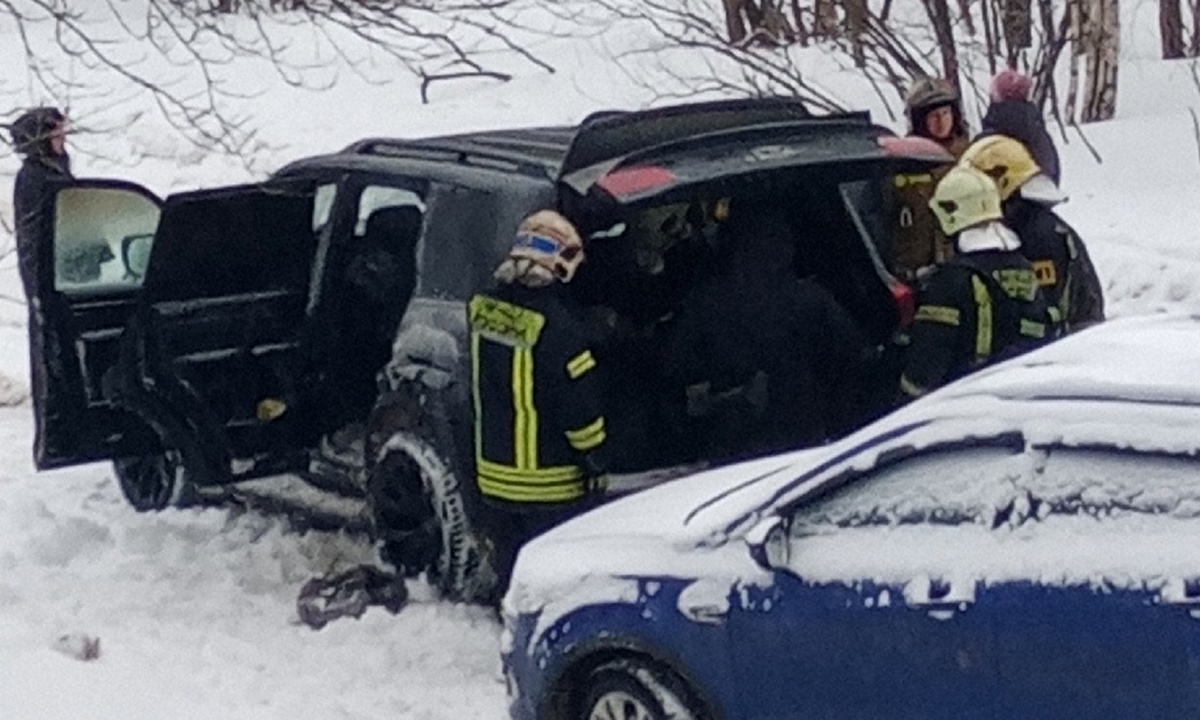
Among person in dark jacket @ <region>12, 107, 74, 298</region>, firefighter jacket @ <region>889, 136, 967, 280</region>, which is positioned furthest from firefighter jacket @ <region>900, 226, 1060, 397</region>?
person in dark jacket @ <region>12, 107, 74, 298</region>

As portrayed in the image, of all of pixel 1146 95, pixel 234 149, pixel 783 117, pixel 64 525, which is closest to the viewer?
pixel 783 117

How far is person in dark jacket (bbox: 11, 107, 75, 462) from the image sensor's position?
8641 millimetres

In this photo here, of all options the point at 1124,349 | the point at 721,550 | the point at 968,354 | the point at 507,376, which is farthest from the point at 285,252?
the point at 1124,349

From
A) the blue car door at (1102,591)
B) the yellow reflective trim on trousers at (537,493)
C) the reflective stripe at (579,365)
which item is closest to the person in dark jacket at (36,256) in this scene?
the yellow reflective trim on trousers at (537,493)

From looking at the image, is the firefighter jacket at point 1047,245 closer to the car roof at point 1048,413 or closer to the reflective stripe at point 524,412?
the reflective stripe at point 524,412

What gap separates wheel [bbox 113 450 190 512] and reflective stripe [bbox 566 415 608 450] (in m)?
2.74

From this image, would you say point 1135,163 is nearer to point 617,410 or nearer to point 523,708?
point 617,410

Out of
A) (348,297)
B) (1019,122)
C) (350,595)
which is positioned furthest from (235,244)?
(1019,122)

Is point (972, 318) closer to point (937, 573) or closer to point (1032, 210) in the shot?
point (1032, 210)

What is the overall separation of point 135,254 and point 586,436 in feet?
8.21

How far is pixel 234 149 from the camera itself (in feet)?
34.8

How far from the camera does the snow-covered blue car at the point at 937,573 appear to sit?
527cm

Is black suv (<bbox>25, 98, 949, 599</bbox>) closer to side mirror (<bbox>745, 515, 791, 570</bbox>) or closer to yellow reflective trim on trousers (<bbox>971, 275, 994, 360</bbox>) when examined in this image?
yellow reflective trim on trousers (<bbox>971, 275, 994, 360</bbox>)

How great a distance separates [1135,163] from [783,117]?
26.7 feet
